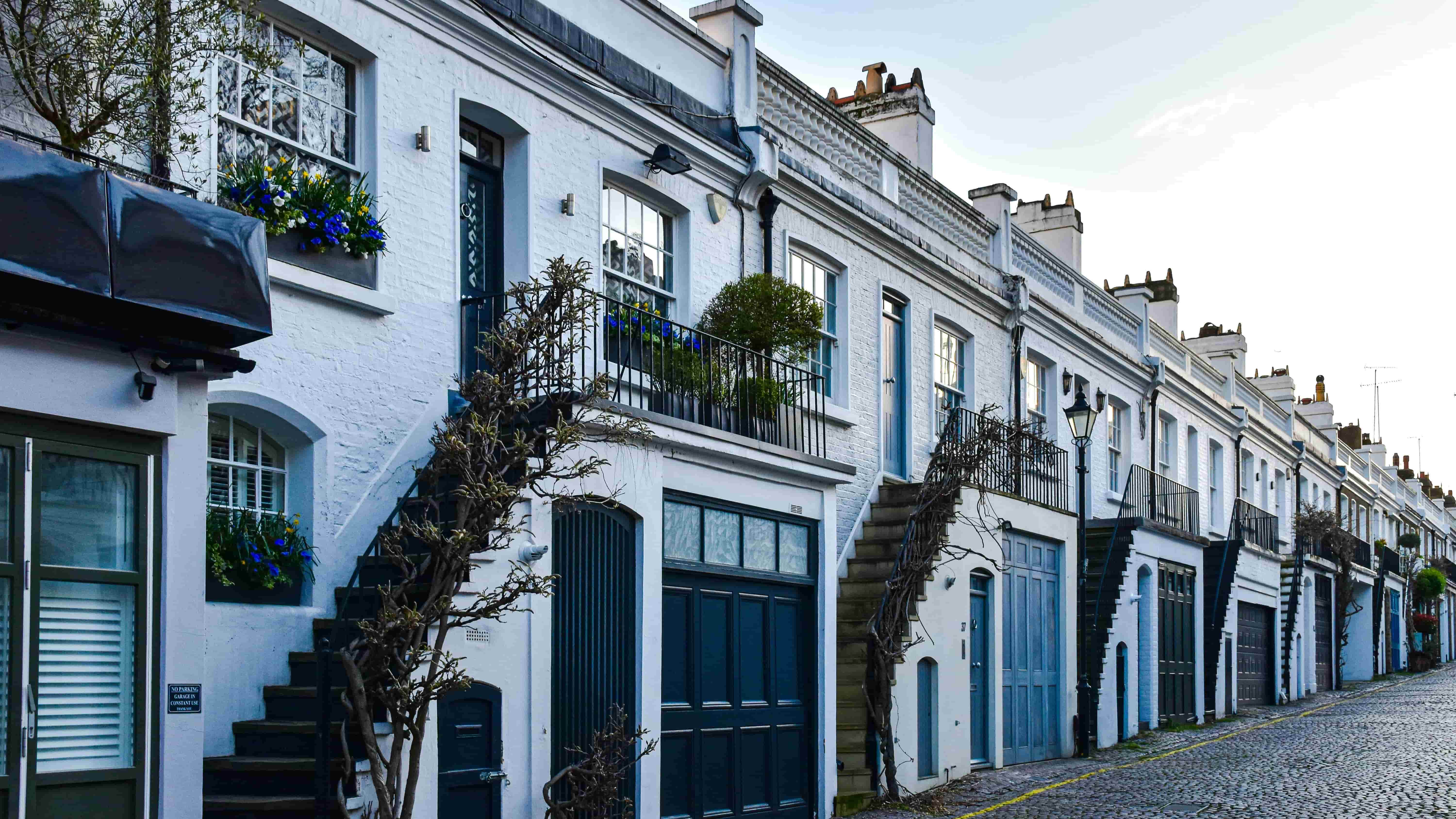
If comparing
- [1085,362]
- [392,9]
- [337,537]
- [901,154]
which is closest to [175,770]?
[337,537]

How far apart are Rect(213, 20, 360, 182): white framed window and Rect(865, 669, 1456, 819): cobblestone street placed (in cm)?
776

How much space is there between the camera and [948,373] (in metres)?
18.9

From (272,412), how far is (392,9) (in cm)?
313

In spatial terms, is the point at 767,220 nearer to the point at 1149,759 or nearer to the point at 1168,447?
the point at 1149,759

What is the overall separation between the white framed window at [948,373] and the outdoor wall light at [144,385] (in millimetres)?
11743

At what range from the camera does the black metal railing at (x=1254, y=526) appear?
2875 cm

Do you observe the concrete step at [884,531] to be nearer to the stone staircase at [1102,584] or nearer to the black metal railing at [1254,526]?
the stone staircase at [1102,584]

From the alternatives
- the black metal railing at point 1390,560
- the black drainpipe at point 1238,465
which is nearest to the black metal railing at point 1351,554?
the black metal railing at point 1390,560

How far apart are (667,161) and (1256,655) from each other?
75.6 feet

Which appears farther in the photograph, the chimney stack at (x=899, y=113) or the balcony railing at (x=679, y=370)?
the chimney stack at (x=899, y=113)

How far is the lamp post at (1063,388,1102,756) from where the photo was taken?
1862cm

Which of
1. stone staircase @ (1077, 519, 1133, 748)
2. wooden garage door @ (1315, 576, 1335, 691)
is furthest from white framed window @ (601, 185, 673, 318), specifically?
wooden garage door @ (1315, 576, 1335, 691)

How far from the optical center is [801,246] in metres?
15.6

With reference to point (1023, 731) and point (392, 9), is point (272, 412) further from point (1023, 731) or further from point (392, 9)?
point (1023, 731)
